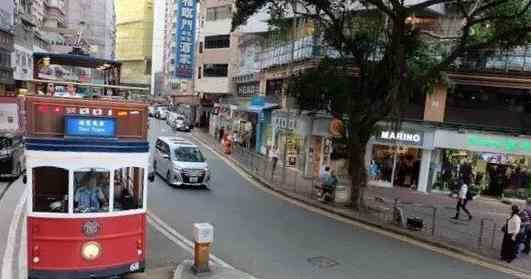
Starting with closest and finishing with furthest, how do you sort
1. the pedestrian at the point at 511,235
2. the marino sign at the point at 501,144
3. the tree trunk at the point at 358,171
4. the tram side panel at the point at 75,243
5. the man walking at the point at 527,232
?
the tram side panel at the point at 75,243
the pedestrian at the point at 511,235
the man walking at the point at 527,232
the tree trunk at the point at 358,171
the marino sign at the point at 501,144

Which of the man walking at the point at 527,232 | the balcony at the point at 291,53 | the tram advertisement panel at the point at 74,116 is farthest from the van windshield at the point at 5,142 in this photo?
the man walking at the point at 527,232

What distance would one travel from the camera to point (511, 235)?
1334 cm

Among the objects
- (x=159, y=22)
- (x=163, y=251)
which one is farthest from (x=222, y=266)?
(x=159, y=22)

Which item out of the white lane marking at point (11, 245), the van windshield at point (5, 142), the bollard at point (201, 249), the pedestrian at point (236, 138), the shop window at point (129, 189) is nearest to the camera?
the shop window at point (129, 189)

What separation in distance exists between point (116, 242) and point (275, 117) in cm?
2371

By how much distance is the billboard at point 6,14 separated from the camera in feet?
123

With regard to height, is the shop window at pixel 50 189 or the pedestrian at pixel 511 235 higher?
the shop window at pixel 50 189

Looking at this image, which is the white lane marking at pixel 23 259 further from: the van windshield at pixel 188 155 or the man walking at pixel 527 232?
the man walking at pixel 527 232

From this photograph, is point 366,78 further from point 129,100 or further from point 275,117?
point 275,117

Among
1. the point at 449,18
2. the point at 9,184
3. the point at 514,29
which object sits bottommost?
the point at 9,184

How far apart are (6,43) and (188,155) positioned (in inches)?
991

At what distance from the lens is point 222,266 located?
10930 mm

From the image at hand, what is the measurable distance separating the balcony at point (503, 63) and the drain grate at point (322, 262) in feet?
46.6

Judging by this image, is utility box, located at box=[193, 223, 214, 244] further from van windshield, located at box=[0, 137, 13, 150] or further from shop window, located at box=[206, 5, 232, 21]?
shop window, located at box=[206, 5, 232, 21]
